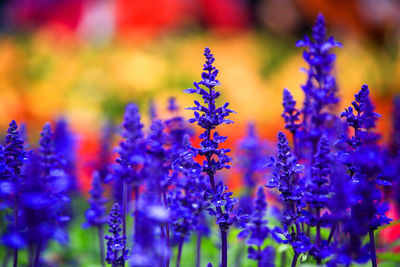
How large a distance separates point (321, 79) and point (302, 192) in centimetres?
46

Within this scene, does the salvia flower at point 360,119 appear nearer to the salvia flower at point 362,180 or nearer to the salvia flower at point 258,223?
the salvia flower at point 362,180

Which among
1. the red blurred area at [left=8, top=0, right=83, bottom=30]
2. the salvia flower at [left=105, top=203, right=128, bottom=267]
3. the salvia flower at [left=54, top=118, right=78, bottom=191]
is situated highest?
the red blurred area at [left=8, top=0, right=83, bottom=30]

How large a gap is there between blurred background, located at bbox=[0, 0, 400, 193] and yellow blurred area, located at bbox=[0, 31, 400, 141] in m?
0.02

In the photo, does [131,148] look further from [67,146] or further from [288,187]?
[67,146]

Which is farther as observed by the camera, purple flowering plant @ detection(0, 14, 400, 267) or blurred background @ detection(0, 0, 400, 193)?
blurred background @ detection(0, 0, 400, 193)

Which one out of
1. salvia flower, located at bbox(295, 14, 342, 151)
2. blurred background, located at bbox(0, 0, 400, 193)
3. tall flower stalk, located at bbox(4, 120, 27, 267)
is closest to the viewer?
tall flower stalk, located at bbox(4, 120, 27, 267)

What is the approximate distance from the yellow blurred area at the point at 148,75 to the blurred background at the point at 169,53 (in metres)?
0.02

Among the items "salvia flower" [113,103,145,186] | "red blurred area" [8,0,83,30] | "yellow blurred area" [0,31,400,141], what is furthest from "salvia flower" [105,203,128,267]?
"red blurred area" [8,0,83,30]

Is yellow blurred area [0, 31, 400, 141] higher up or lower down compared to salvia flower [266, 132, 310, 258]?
higher up

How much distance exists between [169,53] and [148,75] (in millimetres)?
961

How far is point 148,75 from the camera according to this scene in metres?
6.96

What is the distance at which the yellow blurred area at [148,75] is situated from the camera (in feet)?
20.3

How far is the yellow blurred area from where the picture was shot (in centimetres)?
619

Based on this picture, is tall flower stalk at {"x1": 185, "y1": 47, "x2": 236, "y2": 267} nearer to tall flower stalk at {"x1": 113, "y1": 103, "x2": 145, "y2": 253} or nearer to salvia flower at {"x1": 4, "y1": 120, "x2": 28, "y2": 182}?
tall flower stalk at {"x1": 113, "y1": 103, "x2": 145, "y2": 253}
